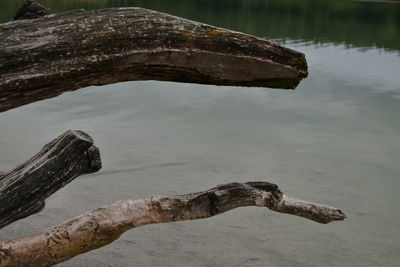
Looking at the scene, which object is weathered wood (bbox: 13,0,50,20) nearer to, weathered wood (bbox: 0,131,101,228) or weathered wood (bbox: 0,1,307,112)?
weathered wood (bbox: 0,1,307,112)

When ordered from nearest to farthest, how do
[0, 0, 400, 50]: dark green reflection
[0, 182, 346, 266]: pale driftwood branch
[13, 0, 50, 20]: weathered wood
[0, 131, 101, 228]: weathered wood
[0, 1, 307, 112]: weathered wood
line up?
[0, 1, 307, 112]: weathered wood, [13, 0, 50, 20]: weathered wood, [0, 131, 101, 228]: weathered wood, [0, 182, 346, 266]: pale driftwood branch, [0, 0, 400, 50]: dark green reflection

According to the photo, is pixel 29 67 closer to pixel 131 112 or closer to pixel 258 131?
pixel 258 131

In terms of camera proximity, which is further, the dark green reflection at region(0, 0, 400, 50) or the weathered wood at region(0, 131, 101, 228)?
the dark green reflection at region(0, 0, 400, 50)

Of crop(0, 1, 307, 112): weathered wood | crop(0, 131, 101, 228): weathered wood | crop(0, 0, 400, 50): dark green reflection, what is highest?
crop(0, 1, 307, 112): weathered wood

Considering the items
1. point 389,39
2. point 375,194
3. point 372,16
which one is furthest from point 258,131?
point 372,16

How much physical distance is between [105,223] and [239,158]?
31.5 feet

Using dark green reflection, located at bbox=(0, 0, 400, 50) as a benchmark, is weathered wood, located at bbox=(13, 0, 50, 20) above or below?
above

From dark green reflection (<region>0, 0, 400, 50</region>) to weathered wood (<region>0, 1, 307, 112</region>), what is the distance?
117 ft

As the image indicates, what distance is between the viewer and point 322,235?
9344 millimetres

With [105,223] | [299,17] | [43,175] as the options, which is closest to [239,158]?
[105,223]

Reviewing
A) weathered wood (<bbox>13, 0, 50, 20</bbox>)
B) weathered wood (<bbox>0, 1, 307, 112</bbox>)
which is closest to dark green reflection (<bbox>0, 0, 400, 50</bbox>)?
weathered wood (<bbox>13, 0, 50, 20</bbox>)

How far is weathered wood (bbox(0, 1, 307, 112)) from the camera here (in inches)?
135

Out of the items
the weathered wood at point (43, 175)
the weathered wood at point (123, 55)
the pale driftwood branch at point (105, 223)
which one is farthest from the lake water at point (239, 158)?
the weathered wood at point (123, 55)

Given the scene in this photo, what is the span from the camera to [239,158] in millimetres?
13633
